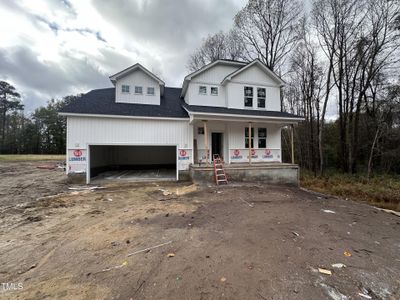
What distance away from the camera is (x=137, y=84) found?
12.4 m

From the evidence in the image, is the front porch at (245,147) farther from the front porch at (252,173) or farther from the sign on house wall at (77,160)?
the sign on house wall at (77,160)

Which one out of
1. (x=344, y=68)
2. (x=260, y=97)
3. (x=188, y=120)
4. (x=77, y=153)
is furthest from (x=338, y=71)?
(x=77, y=153)

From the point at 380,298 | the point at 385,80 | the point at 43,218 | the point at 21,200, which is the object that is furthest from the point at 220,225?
the point at 385,80

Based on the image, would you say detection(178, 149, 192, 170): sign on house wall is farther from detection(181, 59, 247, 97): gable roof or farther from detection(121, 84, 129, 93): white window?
detection(121, 84, 129, 93): white window

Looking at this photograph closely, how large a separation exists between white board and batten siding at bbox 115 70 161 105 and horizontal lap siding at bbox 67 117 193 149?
8.07 ft

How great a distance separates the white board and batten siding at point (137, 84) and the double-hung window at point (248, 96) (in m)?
6.05

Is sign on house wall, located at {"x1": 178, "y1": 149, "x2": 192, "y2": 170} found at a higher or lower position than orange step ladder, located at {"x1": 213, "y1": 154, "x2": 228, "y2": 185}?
higher

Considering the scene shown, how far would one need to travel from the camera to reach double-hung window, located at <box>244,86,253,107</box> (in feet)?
43.1

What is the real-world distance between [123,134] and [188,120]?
12.4 feet

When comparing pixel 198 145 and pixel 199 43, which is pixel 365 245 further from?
pixel 199 43

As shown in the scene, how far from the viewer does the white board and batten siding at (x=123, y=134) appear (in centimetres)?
997

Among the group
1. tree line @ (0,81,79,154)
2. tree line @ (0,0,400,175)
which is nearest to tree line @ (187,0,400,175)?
tree line @ (0,0,400,175)

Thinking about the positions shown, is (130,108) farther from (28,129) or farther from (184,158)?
(28,129)

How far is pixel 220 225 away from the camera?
4.68 m
